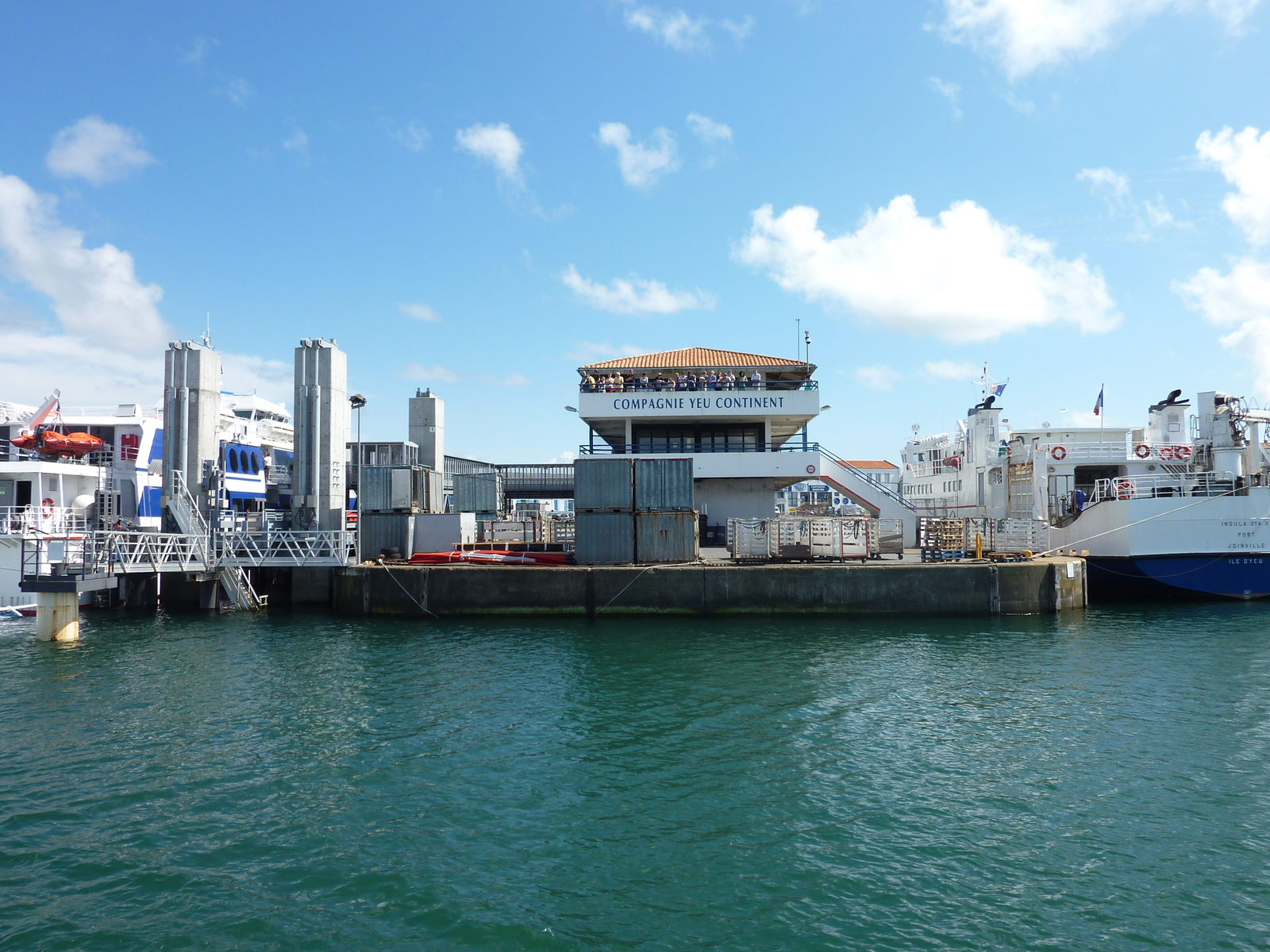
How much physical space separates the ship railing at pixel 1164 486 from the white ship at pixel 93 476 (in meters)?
35.8

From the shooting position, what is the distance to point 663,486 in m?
27.8

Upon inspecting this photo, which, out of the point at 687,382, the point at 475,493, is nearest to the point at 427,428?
the point at 475,493

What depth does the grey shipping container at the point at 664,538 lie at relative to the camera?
1086 inches

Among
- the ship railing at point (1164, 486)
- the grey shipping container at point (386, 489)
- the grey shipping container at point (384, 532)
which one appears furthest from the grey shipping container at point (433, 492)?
the ship railing at point (1164, 486)

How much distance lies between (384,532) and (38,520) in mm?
13060

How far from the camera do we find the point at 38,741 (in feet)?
43.4

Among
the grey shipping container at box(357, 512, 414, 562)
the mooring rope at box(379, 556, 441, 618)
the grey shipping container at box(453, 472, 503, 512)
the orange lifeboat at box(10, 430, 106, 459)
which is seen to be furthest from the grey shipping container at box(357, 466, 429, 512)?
the orange lifeboat at box(10, 430, 106, 459)

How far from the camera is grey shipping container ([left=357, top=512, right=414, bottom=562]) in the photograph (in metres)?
29.8

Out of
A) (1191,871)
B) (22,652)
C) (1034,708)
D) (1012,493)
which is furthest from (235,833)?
(1012,493)

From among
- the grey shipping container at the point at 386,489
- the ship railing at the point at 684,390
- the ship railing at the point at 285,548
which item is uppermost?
the ship railing at the point at 684,390

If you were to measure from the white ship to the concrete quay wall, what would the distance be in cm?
924

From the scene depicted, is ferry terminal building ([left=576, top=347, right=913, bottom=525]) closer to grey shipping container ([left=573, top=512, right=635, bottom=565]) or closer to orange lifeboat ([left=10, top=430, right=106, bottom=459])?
grey shipping container ([left=573, top=512, right=635, bottom=565])

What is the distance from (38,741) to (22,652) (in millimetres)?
10266

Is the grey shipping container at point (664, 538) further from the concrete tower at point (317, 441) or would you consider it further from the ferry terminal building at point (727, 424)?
the concrete tower at point (317, 441)
